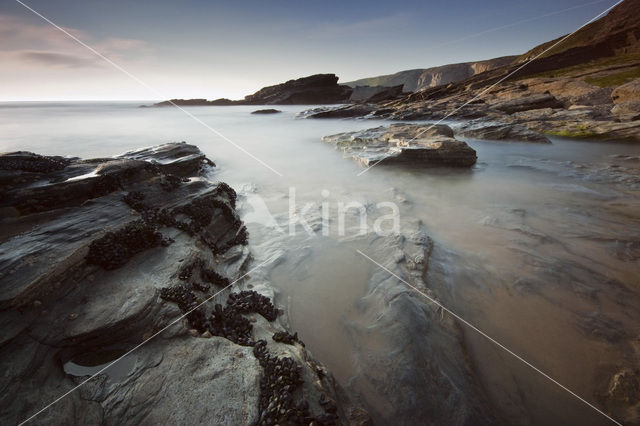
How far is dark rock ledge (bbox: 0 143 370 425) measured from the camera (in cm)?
350

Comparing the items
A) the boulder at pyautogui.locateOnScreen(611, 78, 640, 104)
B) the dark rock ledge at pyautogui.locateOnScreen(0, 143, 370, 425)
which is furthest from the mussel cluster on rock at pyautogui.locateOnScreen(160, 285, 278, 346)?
the boulder at pyautogui.locateOnScreen(611, 78, 640, 104)

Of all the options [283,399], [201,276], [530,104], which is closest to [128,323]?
[201,276]

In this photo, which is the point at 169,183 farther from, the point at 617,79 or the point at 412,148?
the point at 617,79

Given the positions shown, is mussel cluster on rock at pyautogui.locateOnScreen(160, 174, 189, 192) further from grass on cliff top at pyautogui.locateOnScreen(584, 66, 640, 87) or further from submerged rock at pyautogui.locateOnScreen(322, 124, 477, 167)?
grass on cliff top at pyautogui.locateOnScreen(584, 66, 640, 87)

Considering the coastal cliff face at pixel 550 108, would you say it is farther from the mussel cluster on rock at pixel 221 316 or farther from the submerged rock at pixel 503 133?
the mussel cluster on rock at pixel 221 316

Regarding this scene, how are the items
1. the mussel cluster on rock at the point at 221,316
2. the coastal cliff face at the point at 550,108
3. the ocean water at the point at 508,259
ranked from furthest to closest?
the coastal cliff face at the point at 550,108 → the mussel cluster on rock at the point at 221,316 → the ocean water at the point at 508,259

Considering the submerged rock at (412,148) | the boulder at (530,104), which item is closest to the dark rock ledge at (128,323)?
the submerged rock at (412,148)

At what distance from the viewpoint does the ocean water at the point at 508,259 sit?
4.72m

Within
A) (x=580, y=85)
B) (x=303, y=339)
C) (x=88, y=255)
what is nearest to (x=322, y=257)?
(x=303, y=339)

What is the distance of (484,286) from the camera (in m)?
6.54

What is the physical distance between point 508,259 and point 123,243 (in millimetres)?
10275

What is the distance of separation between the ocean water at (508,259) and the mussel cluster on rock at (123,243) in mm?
3368

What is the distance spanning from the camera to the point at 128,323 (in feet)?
14.3

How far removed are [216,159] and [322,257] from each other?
18.6m
